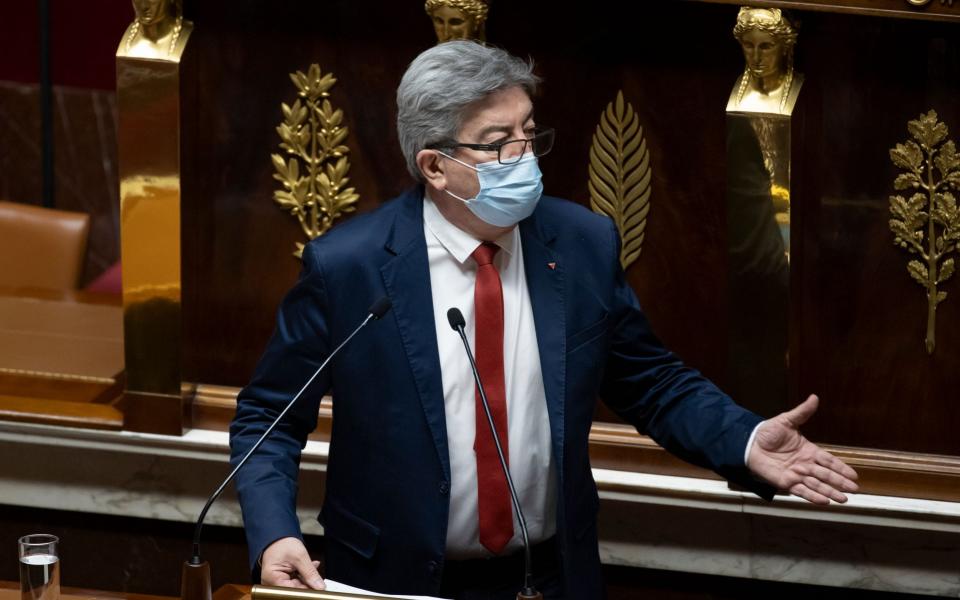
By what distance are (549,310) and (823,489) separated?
1.65ft

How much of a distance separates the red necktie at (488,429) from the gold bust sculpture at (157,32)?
1055mm

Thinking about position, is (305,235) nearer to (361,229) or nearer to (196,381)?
(196,381)

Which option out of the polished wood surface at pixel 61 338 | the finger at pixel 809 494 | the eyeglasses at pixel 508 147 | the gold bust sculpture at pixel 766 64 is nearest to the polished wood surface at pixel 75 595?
the eyeglasses at pixel 508 147

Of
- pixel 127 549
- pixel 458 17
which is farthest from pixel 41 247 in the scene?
pixel 458 17

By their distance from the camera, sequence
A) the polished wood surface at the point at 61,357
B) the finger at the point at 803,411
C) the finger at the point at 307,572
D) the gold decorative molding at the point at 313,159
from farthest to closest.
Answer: the polished wood surface at the point at 61,357
the gold decorative molding at the point at 313,159
the finger at the point at 803,411
the finger at the point at 307,572

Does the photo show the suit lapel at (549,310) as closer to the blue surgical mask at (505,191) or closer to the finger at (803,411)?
the blue surgical mask at (505,191)

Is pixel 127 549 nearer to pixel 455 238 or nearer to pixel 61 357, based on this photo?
pixel 61 357

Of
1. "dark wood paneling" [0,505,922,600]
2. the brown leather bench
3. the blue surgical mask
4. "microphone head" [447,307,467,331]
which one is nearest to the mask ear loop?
the blue surgical mask

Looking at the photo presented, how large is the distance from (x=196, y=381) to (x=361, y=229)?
1.01 metres

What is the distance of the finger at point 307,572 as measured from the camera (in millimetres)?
2367

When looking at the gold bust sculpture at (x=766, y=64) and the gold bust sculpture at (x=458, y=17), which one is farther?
the gold bust sculpture at (x=458, y=17)

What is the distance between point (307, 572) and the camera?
2393 mm

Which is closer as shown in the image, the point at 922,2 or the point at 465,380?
the point at 465,380

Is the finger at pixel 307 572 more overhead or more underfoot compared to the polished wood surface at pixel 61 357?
more underfoot
